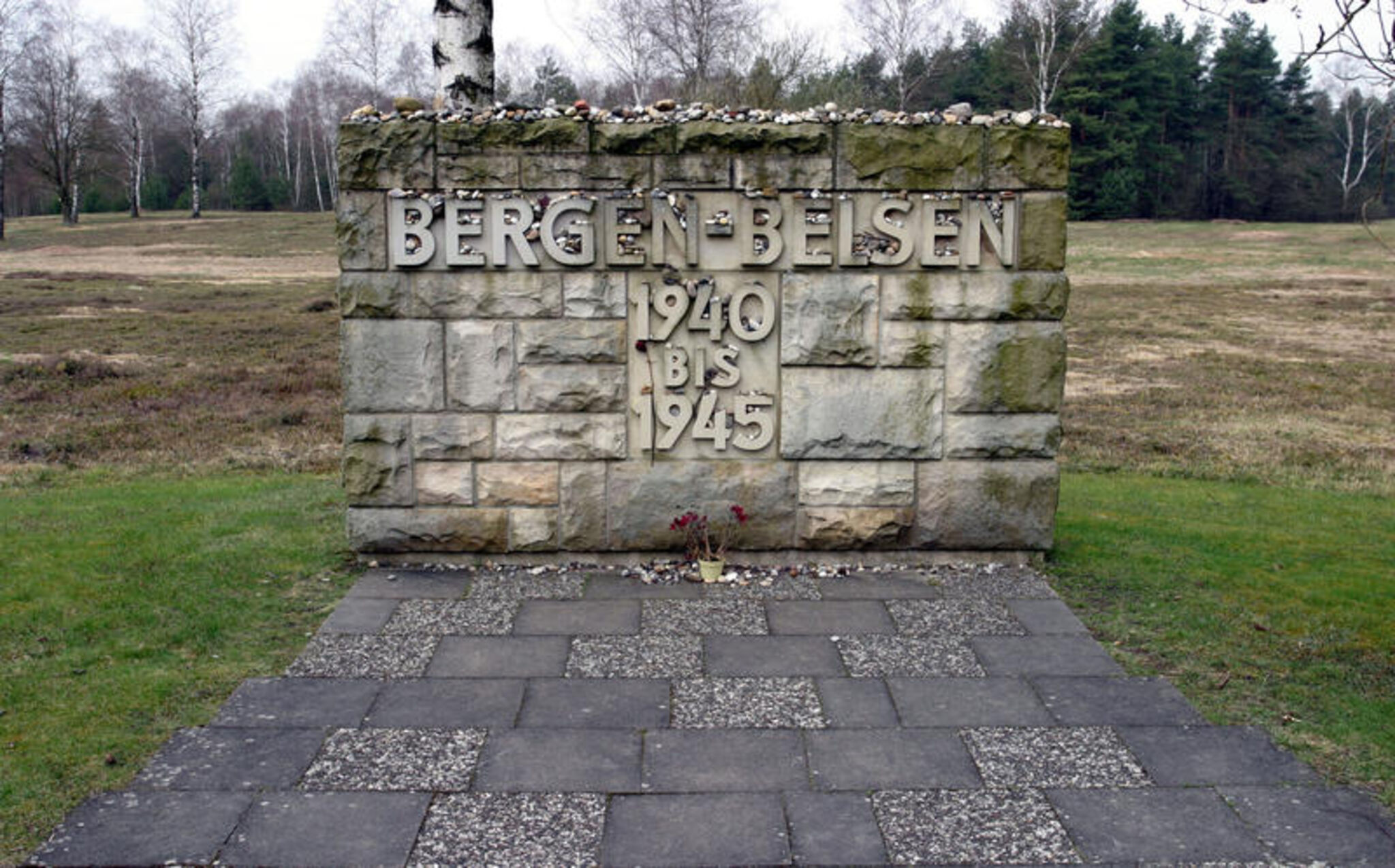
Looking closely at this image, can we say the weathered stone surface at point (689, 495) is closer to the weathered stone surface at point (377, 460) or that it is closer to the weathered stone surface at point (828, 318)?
the weathered stone surface at point (828, 318)

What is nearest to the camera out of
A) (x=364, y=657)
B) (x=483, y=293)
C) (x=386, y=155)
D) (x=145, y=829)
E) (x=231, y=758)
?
(x=145, y=829)

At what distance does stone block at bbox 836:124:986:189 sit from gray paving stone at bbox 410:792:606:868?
3.93m

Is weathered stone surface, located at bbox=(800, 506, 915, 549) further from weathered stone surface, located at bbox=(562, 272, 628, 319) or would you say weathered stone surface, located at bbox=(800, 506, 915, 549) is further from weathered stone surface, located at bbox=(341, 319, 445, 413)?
weathered stone surface, located at bbox=(341, 319, 445, 413)

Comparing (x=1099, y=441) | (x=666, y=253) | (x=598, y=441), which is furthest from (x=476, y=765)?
(x=1099, y=441)

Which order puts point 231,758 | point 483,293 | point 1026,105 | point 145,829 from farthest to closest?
1. point 1026,105
2. point 483,293
3. point 231,758
4. point 145,829

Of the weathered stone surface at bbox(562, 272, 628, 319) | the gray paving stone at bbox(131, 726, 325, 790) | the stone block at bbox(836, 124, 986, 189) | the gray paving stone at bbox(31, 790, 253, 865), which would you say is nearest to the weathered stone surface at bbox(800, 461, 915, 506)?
the weathered stone surface at bbox(562, 272, 628, 319)

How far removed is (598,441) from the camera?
6.81 metres

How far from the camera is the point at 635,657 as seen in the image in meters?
5.46

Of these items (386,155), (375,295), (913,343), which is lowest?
(913,343)

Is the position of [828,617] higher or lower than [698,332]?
lower

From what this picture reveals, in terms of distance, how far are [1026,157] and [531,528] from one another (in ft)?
11.4

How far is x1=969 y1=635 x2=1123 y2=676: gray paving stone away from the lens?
5309 millimetres

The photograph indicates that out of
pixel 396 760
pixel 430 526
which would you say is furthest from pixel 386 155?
pixel 396 760

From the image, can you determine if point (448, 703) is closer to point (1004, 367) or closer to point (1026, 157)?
point (1004, 367)
